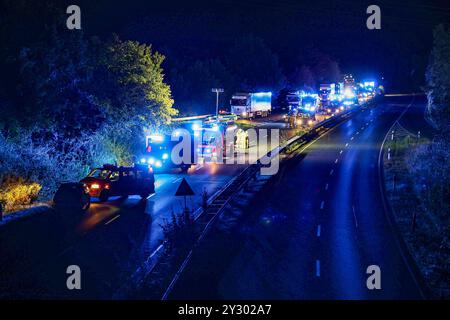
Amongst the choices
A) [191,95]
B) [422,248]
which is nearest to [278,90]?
[191,95]

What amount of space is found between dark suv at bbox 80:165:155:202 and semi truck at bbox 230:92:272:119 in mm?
52335

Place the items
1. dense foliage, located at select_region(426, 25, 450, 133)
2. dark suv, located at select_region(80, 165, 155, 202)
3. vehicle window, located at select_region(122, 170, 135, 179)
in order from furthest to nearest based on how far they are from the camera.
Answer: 1. dense foliage, located at select_region(426, 25, 450, 133)
2. vehicle window, located at select_region(122, 170, 135, 179)
3. dark suv, located at select_region(80, 165, 155, 202)

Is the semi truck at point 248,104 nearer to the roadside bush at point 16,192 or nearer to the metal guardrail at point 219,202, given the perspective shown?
the metal guardrail at point 219,202

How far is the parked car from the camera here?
79.9 feet

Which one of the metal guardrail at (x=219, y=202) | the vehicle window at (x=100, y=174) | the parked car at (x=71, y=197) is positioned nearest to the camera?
the metal guardrail at (x=219, y=202)

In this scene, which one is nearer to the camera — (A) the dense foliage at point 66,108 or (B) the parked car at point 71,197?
(B) the parked car at point 71,197

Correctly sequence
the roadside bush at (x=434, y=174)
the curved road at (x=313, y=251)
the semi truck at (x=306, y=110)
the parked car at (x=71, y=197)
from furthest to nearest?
the semi truck at (x=306, y=110), the roadside bush at (x=434, y=174), the parked car at (x=71, y=197), the curved road at (x=313, y=251)

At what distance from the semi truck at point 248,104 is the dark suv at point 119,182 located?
52335 mm

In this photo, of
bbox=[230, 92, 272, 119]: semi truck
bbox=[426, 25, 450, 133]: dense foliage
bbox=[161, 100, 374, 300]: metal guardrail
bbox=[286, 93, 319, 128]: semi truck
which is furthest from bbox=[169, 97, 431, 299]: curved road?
bbox=[230, 92, 272, 119]: semi truck

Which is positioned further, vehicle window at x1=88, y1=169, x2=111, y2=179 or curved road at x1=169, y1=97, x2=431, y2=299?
vehicle window at x1=88, y1=169, x2=111, y2=179

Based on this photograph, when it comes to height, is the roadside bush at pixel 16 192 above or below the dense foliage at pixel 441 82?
below

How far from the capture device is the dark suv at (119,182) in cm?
2683

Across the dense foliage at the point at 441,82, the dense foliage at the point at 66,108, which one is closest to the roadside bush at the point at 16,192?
the dense foliage at the point at 66,108

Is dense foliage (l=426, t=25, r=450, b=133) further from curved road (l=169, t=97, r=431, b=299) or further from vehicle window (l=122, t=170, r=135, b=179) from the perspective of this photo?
vehicle window (l=122, t=170, r=135, b=179)
